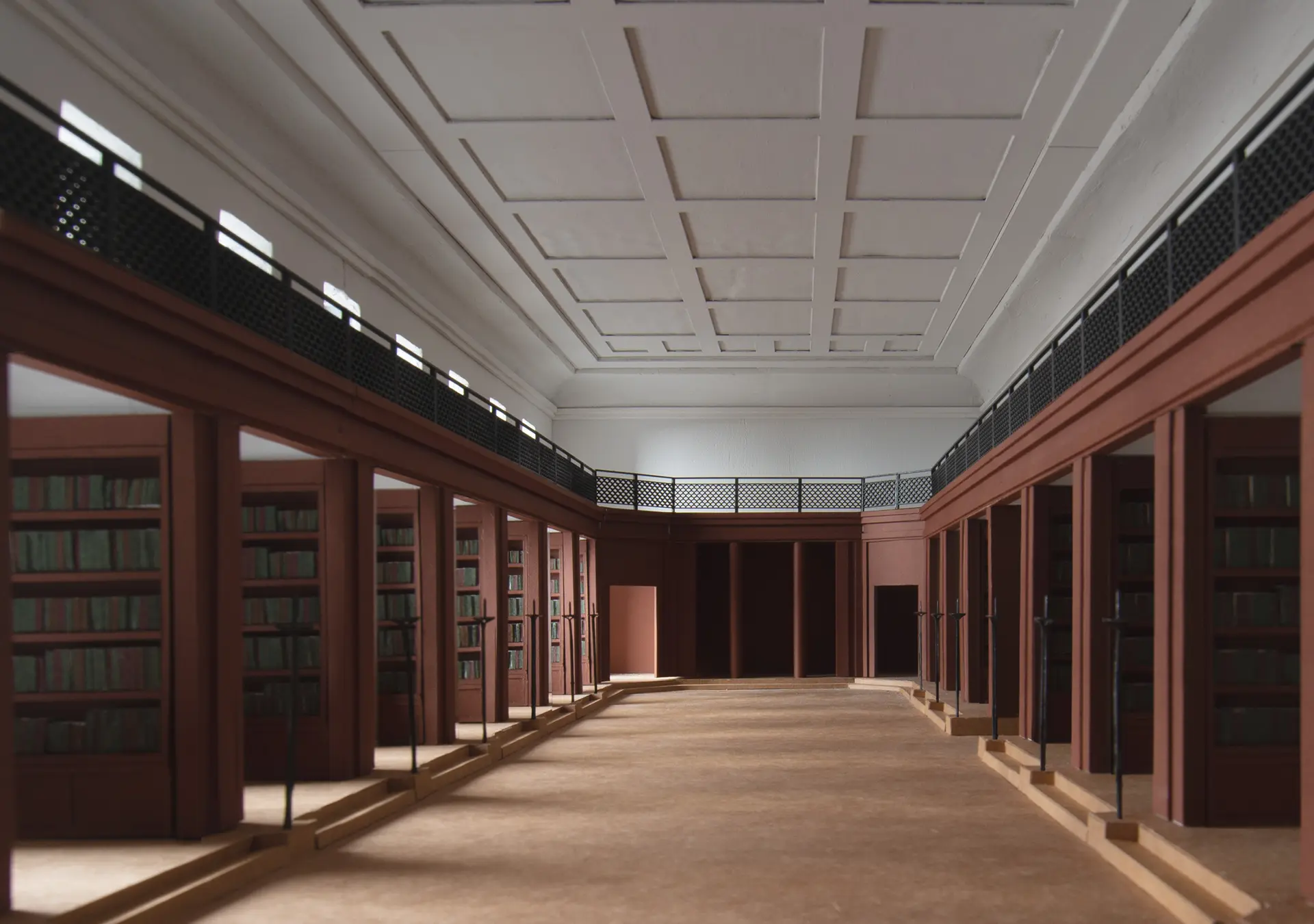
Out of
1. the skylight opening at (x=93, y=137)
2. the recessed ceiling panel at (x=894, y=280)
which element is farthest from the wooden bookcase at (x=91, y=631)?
the recessed ceiling panel at (x=894, y=280)

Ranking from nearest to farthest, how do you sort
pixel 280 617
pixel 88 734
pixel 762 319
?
pixel 88 734
pixel 280 617
pixel 762 319

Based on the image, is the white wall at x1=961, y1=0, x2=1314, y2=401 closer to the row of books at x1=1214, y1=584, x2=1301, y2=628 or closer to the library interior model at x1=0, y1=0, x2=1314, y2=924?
the library interior model at x1=0, y1=0, x2=1314, y2=924

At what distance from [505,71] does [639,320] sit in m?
11.1

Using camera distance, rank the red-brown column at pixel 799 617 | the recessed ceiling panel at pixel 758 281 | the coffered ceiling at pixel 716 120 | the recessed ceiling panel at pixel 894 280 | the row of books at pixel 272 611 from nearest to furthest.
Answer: the row of books at pixel 272 611 → the coffered ceiling at pixel 716 120 → the recessed ceiling panel at pixel 894 280 → the recessed ceiling panel at pixel 758 281 → the red-brown column at pixel 799 617

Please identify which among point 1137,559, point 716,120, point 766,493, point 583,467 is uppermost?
point 716,120

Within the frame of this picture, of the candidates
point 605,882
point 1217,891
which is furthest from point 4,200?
point 1217,891

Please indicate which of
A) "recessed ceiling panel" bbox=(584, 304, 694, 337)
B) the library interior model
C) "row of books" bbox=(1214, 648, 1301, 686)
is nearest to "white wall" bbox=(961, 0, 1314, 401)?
the library interior model

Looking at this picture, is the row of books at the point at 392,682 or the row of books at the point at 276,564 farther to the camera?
the row of books at the point at 392,682

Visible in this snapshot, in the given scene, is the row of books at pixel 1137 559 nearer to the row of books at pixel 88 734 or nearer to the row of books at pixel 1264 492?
the row of books at pixel 1264 492

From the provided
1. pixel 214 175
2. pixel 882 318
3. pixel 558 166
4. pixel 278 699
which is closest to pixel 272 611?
Answer: pixel 278 699

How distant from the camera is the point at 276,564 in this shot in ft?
33.2

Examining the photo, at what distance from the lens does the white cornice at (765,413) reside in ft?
93.5

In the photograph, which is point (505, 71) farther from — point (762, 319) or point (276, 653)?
point (762, 319)

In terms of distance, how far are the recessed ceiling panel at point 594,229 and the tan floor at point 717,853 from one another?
7.61 meters
